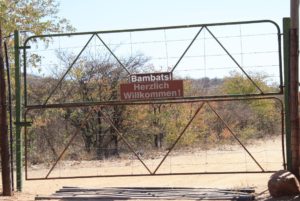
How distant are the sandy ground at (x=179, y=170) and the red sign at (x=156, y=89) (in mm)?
2575

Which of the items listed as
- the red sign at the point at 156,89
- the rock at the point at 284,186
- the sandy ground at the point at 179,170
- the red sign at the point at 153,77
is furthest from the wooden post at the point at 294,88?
the red sign at the point at 153,77

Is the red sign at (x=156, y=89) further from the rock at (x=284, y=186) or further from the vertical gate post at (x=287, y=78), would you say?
the rock at (x=284, y=186)

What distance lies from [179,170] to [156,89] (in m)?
6.07

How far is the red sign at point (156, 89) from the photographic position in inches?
462

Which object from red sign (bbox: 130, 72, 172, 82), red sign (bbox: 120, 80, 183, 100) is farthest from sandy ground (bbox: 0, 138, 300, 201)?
red sign (bbox: 130, 72, 172, 82)

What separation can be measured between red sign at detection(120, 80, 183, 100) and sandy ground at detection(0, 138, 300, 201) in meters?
2.58

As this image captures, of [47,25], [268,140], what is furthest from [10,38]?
[268,140]

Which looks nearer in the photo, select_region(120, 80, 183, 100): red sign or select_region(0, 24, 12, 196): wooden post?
A: select_region(120, 80, 183, 100): red sign

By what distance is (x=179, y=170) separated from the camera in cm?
1731

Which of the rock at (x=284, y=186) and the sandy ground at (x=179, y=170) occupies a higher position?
the rock at (x=284, y=186)

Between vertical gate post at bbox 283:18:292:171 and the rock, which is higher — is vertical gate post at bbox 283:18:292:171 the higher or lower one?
the higher one

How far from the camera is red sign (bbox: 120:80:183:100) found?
11.7m

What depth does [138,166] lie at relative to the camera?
61.7 feet

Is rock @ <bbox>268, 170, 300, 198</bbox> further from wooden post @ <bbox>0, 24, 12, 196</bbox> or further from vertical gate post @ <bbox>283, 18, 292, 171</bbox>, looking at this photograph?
wooden post @ <bbox>0, 24, 12, 196</bbox>
